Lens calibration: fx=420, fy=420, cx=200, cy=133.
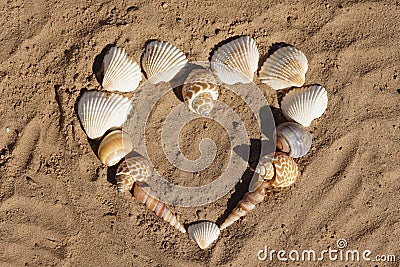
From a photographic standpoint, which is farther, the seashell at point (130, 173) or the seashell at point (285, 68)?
the seashell at point (285, 68)

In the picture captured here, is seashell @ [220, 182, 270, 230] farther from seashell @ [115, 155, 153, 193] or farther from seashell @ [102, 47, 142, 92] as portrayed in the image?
seashell @ [102, 47, 142, 92]

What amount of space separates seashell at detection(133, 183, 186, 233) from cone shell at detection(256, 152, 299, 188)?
38.2 inches

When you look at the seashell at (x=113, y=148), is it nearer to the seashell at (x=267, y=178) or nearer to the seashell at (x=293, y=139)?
the seashell at (x=267, y=178)

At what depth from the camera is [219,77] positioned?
4.23 m

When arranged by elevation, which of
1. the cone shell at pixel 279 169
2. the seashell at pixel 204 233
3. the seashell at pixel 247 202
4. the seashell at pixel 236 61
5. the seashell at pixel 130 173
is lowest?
the seashell at pixel 204 233

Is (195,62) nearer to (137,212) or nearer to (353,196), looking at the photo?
(137,212)

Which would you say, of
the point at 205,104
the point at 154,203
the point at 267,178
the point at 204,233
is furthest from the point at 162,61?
the point at 204,233

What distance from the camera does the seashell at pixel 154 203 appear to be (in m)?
4.09

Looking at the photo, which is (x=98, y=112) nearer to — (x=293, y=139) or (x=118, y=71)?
(x=118, y=71)

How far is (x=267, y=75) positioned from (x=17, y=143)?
256 centimetres

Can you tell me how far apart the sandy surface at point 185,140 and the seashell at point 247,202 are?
102 mm

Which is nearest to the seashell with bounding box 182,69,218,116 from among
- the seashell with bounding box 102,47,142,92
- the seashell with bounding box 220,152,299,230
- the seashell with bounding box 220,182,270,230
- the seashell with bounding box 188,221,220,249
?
the seashell with bounding box 102,47,142,92

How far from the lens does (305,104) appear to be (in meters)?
4.13

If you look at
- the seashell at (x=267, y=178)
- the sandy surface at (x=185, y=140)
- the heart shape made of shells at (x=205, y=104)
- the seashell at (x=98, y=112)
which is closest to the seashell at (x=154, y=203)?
the heart shape made of shells at (x=205, y=104)
